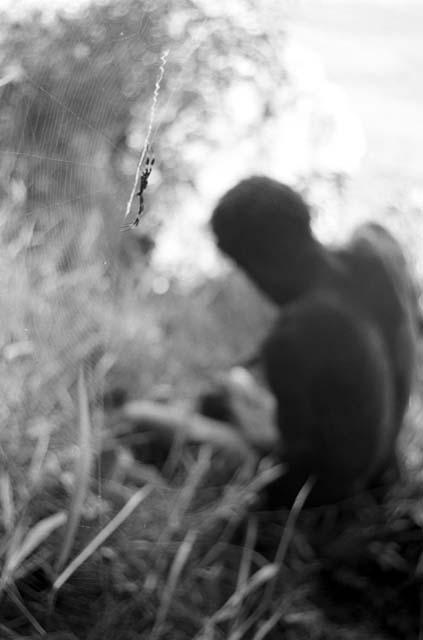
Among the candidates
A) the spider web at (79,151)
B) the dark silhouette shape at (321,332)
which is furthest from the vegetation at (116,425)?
the dark silhouette shape at (321,332)

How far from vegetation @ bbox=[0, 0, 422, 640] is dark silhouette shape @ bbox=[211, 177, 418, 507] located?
0.12 m

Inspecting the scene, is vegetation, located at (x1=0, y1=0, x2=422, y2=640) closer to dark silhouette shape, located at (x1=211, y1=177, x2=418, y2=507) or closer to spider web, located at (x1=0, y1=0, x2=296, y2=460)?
spider web, located at (x1=0, y1=0, x2=296, y2=460)

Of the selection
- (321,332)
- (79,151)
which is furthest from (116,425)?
(79,151)

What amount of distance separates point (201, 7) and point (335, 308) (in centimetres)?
96

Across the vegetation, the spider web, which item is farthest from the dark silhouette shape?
the spider web

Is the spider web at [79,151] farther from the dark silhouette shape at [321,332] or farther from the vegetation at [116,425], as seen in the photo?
the dark silhouette shape at [321,332]

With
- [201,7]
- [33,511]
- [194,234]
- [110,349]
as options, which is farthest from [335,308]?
[201,7]

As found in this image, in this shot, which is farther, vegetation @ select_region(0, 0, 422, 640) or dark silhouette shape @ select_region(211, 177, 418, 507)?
dark silhouette shape @ select_region(211, 177, 418, 507)

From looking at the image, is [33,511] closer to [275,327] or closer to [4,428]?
[4,428]

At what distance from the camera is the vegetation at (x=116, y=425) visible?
37.8 inches

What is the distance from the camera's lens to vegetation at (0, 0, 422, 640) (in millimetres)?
960

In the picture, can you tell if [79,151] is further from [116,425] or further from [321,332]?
[116,425]

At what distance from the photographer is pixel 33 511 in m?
1.30

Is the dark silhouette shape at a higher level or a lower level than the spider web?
lower
